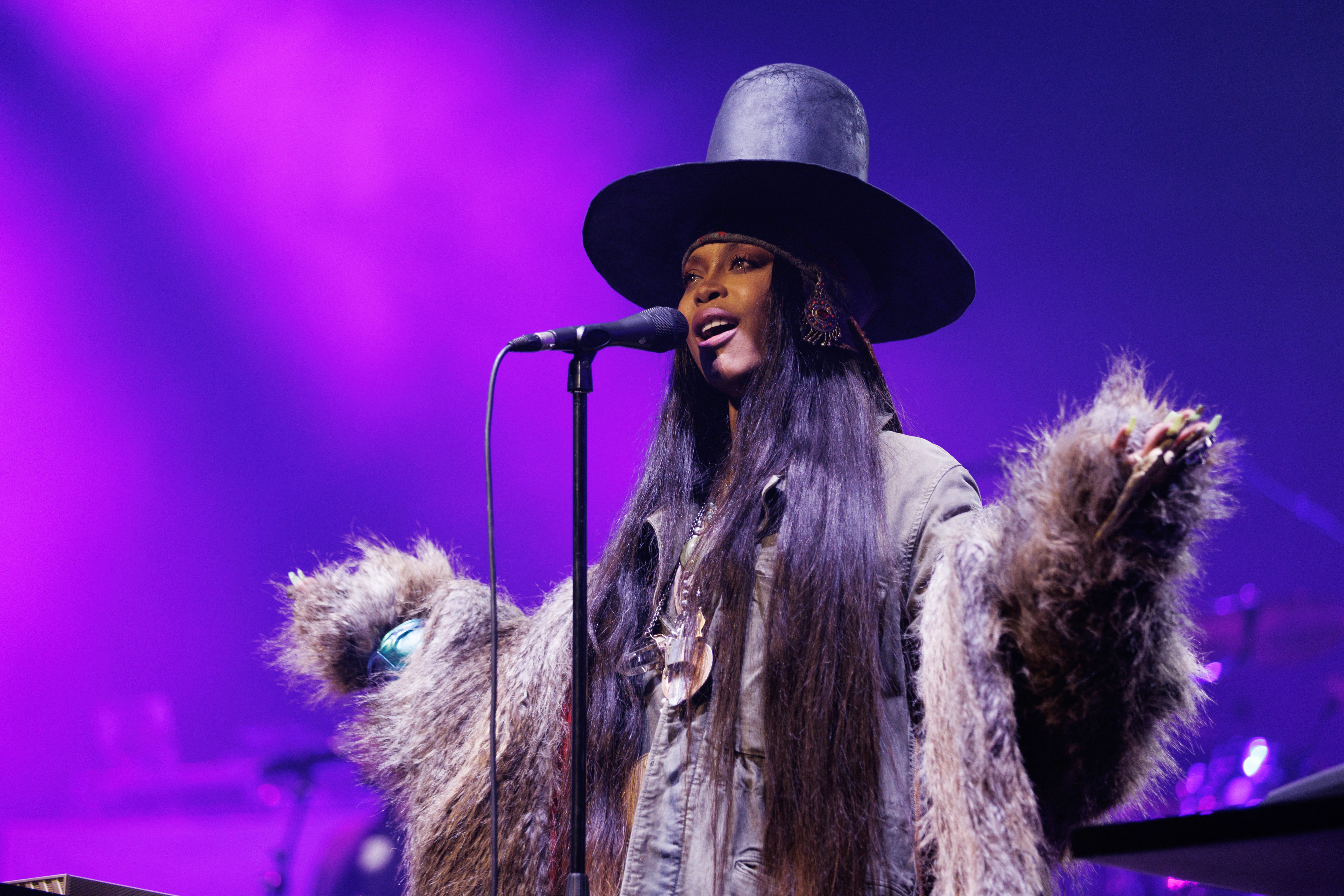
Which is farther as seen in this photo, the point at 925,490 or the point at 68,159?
the point at 68,159

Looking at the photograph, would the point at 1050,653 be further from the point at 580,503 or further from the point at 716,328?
the point at 716,328

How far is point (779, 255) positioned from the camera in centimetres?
159

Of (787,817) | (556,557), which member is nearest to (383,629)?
(556,557)

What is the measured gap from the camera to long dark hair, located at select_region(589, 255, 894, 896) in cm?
119

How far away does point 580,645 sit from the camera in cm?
113

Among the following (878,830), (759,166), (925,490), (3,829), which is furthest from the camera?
(3,829)

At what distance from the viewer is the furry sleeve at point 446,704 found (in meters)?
1.50

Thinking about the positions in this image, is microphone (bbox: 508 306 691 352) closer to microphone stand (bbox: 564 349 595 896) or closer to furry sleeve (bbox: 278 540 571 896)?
microphone stand (bbox: 564 349 595 896)

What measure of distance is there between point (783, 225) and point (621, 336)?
500 mm

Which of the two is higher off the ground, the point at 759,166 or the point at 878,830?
the point at 759,166

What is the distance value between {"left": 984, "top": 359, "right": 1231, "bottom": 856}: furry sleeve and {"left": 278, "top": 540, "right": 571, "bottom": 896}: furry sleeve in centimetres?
77

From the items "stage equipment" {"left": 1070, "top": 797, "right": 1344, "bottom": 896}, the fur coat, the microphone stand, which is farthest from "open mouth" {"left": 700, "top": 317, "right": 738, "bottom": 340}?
"stage equipment" {"left": 1070, "top": 797, "right": 1344, "bottom": 896}

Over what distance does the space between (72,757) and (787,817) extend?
2.26m

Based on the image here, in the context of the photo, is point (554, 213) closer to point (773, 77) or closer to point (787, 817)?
point (773, 77)
